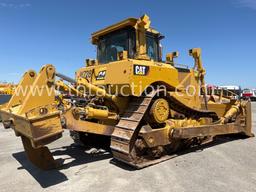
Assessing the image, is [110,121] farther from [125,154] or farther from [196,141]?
[196,141]

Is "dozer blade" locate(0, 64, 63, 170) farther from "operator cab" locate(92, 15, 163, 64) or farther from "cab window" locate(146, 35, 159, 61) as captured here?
"cab window" locate(146, 35, 159, 61)

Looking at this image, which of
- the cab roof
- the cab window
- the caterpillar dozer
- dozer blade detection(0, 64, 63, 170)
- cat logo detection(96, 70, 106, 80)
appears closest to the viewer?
dozer blade detection(0, 64, 63, 170)

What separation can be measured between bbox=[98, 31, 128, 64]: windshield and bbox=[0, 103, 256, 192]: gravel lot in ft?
8.03

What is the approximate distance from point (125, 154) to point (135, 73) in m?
1.61

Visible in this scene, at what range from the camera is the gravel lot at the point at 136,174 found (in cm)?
435

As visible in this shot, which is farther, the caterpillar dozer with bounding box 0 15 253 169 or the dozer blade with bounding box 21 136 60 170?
the dozer blade with bounding box 21 136 60 170

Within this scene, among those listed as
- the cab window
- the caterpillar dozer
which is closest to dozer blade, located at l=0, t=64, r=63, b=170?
the caterpillar dozer

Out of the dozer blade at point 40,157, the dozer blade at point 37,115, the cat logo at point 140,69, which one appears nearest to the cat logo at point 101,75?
the cat logo at point 140,69

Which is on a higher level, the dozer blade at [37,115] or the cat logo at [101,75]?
the cat logo at [101,75]

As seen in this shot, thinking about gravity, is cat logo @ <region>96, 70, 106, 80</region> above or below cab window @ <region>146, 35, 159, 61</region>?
below

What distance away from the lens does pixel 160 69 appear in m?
5.95

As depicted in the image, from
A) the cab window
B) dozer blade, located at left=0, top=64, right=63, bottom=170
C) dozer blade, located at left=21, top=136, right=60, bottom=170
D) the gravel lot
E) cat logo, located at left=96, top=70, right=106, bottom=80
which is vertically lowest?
the gravel lot

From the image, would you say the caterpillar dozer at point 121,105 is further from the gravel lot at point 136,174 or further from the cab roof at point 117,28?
the gravel lot at point 136,174

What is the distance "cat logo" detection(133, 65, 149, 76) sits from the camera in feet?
17.5
